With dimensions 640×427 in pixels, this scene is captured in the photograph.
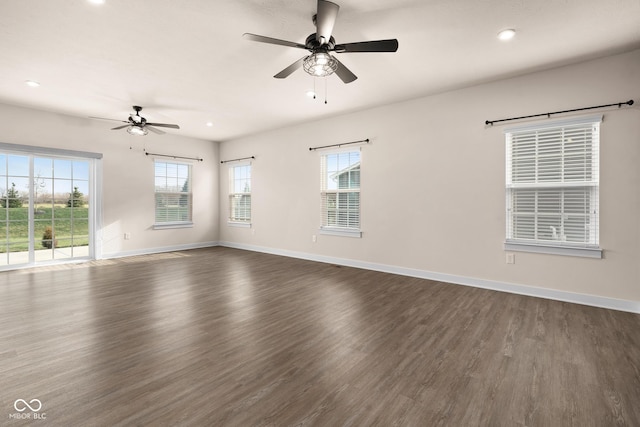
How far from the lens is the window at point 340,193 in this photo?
18.4ft

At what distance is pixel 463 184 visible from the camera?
437 centimetres

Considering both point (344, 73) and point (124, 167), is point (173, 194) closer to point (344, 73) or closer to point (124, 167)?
point (124, 167)

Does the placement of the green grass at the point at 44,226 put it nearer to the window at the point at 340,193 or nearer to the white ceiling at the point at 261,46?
the white ceiling at the point at 261,46

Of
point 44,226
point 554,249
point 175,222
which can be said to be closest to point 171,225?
point 175,222

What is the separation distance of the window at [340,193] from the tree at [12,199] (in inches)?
215

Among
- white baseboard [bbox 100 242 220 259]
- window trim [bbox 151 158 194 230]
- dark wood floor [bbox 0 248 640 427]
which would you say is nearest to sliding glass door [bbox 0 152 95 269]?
white baseboard [bbox 100 242 220 259]

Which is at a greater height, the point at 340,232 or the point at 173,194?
the point at 173,194

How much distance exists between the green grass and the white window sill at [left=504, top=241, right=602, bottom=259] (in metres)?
7.57

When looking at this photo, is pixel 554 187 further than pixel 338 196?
No

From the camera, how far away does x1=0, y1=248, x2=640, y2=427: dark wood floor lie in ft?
5.51

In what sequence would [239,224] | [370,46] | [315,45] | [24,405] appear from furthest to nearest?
[239,224] → [315,45] → [370,46] → [24,405]

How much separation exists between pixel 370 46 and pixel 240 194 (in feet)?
19.3

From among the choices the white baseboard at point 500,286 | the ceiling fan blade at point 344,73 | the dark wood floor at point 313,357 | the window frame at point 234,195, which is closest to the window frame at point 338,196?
the white baseboard at point 500,286

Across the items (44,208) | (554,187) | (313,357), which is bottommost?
(313,357)
